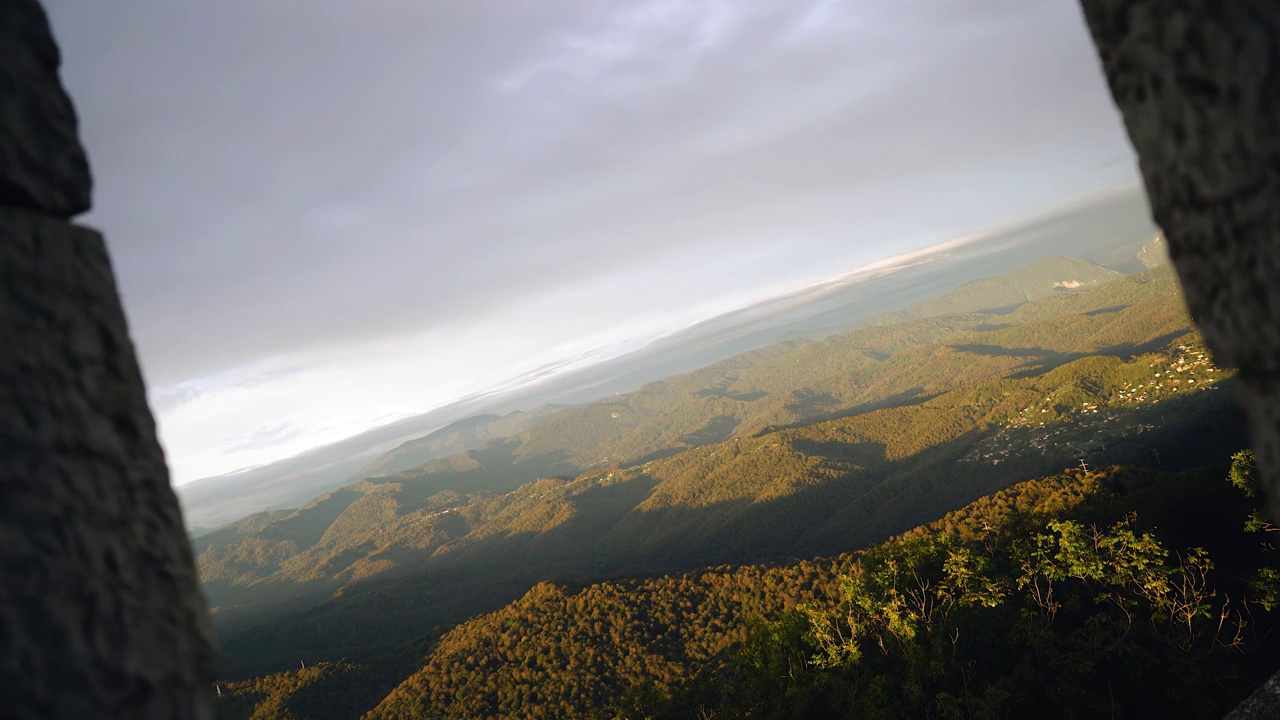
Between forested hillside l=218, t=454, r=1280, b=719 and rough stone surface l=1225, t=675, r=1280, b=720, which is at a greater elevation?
rough stone surface l=1225, t=675, r=1280, b=720

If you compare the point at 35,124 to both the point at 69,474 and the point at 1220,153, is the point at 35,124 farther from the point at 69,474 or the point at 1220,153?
the point at 1220,153

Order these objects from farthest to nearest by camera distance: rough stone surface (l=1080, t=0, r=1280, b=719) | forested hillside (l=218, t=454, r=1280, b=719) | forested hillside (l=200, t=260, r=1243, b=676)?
forested hillside (l=200, t=260, r=1243, b=676), forested hillside (l=218, t=454, r=1280, b=719), rough stone surface (l=1080, t=0, r=1280, b=719)

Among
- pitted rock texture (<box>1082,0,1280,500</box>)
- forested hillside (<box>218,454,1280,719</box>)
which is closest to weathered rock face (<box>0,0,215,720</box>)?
pitted rock texture (<box>1082,0,1280,500</box>)

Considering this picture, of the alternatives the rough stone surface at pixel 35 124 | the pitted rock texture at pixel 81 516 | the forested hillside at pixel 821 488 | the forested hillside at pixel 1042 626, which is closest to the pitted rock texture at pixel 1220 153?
the pitted rock texture at pixel 81 516

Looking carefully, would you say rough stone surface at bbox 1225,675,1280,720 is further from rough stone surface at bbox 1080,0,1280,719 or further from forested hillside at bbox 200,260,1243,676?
forested hillside at bbox 200,260,1243,676

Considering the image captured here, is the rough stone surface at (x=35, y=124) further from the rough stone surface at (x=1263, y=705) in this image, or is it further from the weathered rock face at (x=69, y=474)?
Answer: the rough stone surface at (x=1263, y=705)

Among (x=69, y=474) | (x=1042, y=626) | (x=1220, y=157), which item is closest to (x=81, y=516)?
(x=69, y=474)


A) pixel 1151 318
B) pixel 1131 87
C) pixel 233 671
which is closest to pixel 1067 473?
pixel 1131 87

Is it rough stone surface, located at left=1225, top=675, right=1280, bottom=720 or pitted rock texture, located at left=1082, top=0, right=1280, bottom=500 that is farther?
rough stone surface, located at left=1225, top=675, right=1280, bottom=720
